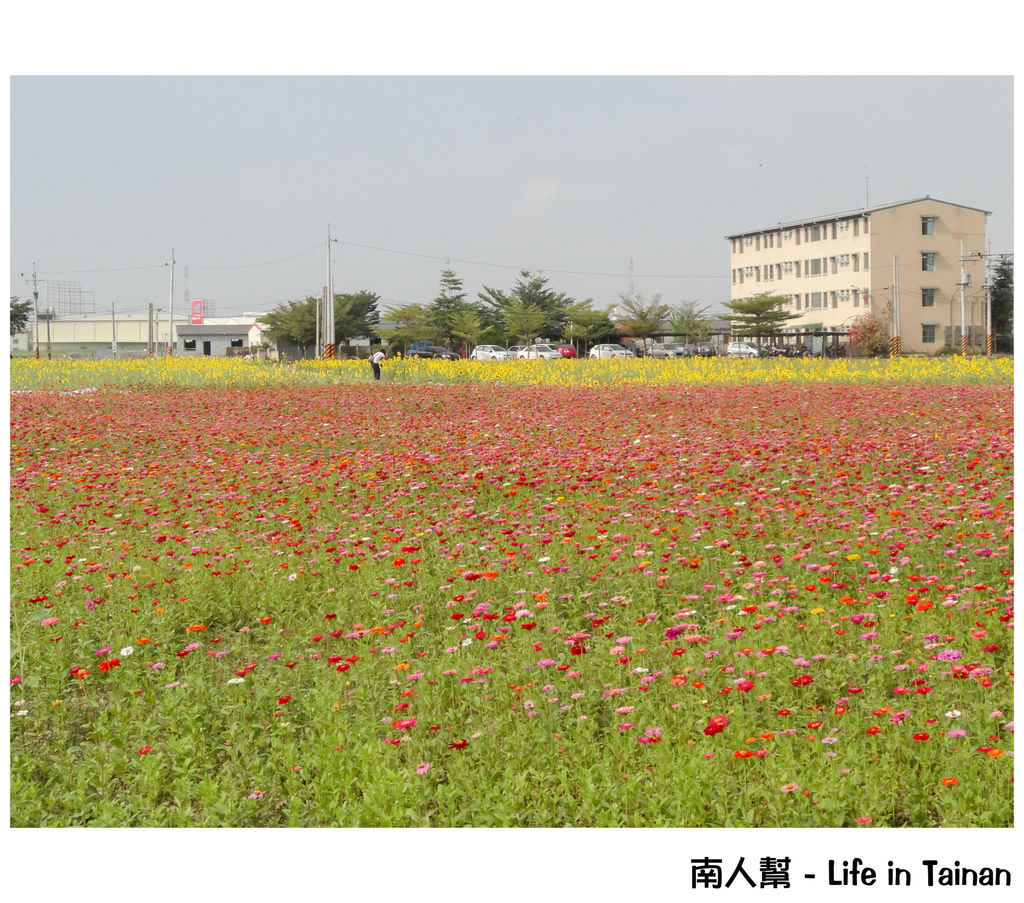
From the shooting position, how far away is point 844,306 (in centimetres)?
7200

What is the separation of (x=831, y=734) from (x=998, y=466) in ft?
21.6

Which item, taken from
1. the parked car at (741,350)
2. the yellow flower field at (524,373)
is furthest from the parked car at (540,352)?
the yellow flower field at (524,373)

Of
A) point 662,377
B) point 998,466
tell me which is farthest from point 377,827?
point 662,377

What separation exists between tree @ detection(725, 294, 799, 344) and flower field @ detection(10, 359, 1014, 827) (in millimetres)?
58595

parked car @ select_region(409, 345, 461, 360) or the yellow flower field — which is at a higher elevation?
parked car @ select_region(409, 345, 461, 360)

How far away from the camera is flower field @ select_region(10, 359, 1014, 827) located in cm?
356

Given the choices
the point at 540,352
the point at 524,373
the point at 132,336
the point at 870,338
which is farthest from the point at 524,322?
the point at 132,336

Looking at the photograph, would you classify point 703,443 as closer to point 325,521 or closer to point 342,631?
point 325,521

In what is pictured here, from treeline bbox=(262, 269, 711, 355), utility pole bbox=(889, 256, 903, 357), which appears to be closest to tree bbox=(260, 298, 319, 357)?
treeline bbox=(262, 269, 711, 355)

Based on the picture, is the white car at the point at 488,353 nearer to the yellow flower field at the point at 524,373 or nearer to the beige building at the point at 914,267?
the beige building at the point at 914,267

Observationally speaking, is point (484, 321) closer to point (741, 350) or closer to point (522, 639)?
point (741, 350)

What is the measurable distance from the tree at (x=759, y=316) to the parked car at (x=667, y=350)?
4.12 meters

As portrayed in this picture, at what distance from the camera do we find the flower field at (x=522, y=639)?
11.7 feet

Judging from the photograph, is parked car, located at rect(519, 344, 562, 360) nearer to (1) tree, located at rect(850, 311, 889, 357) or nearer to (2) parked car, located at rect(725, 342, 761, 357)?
(2) parked car, located at rect(725, 342, 761, 357)
